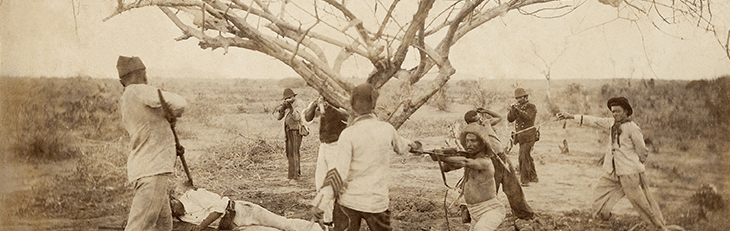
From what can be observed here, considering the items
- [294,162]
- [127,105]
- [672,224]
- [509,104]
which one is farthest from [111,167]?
[672,224]

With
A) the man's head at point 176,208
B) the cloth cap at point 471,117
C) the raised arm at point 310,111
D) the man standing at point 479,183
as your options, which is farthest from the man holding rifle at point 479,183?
the man's head at point 176,208

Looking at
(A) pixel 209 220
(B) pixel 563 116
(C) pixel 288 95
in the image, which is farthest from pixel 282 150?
(B) pixel 563 116

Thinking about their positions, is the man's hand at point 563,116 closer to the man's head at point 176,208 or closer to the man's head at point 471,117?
the man's head at point 471,117

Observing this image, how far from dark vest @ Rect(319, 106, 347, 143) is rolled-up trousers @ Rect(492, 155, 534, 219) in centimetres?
142

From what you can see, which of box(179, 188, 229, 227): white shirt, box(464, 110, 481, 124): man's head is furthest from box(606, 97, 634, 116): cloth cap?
box(179, 188, 229, 227): white shirt

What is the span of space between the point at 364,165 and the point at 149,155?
1.66 meters

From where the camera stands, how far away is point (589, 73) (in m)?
6.01

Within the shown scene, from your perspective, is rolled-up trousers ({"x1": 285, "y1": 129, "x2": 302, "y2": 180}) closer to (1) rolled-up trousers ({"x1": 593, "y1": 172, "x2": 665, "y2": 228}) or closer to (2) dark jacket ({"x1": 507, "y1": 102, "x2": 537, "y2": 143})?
(2) dark jacket ({"x1": 507, "y1": 102, "x2": 537, "y2": 143})

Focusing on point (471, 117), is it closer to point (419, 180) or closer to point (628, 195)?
point (419, 180)

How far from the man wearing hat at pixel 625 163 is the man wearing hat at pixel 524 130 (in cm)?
45

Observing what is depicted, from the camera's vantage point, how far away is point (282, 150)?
243 inches

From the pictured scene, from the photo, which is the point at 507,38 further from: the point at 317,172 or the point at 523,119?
the point at 317,172

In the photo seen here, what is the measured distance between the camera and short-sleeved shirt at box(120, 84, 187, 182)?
16.0 ft

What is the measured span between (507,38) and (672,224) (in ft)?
Result: 7.39
